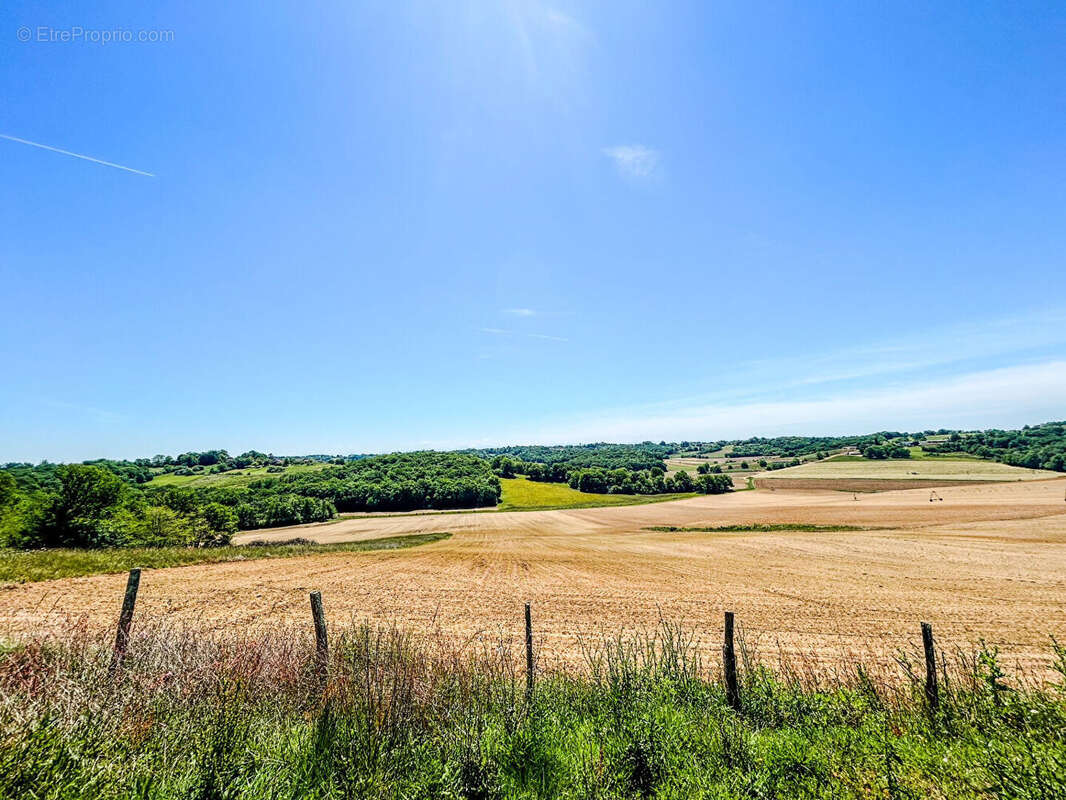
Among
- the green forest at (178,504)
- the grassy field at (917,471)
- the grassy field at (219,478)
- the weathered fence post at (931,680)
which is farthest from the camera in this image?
the grassy field at (219,478)

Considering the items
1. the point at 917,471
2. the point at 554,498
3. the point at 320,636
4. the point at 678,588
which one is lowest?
the point at 554,498

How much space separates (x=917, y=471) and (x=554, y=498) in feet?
272

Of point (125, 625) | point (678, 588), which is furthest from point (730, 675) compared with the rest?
point (678, 588)

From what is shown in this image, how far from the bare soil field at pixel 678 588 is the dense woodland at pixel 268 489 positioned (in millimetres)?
23768

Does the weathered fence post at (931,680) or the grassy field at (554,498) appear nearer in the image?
the weathered fence post at (931,680)

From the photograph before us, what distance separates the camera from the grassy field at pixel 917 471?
83.9m

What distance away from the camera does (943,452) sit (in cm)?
11794

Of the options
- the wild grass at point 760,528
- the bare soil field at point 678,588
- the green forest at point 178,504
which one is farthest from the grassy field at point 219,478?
the wild grass at point 760,528

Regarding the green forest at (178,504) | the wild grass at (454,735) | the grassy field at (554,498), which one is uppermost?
the wild grass at (454,735)

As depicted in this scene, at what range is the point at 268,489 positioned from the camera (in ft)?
270

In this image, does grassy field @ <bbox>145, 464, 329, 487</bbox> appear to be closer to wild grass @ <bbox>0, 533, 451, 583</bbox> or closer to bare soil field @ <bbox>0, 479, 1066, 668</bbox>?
wild grass @ <bbox>0, 533, 451, 583</bbox>

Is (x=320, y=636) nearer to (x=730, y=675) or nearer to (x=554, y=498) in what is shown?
(x=730, y=675)

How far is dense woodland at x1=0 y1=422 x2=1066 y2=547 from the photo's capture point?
39.6 metres

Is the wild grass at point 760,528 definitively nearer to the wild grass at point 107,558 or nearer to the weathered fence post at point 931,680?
the wild grass at point 107,558
